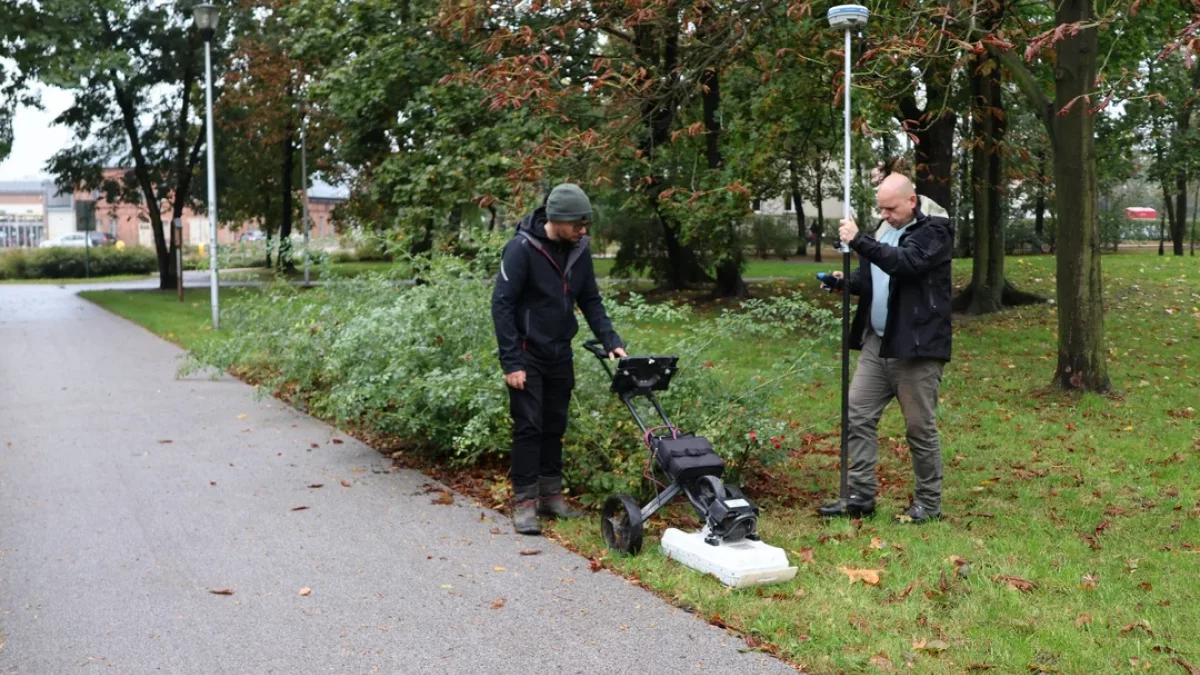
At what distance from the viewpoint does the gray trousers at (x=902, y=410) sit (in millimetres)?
6602

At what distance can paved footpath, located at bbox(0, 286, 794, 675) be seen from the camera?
4.85 m

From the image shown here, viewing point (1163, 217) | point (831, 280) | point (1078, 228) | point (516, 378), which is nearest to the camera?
point (516, 378)

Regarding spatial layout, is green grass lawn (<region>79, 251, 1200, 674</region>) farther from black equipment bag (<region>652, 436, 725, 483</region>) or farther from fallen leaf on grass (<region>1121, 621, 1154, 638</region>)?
black equipment bag (<region>652, 436, 725, 483</region>)

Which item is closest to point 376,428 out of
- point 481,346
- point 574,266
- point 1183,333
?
point 481,346

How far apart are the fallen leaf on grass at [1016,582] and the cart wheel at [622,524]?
173 cm

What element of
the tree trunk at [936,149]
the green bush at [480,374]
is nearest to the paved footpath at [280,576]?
the green bush at [480,374]

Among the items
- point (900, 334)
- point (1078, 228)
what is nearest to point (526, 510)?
point (900, 334)

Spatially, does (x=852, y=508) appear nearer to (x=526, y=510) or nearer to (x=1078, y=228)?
(x=526, y=510)

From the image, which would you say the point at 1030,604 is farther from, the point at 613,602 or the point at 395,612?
the point at 395,612

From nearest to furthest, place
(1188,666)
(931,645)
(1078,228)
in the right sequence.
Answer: (1188,666) < (931,645) < (1078,228)

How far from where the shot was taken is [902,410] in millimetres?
6770

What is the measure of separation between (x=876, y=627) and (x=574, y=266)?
9.31 ft

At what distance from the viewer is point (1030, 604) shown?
17.0 feet

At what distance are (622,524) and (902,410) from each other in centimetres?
178
